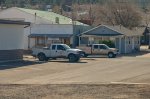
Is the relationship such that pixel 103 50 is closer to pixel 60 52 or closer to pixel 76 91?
pixel 60 52

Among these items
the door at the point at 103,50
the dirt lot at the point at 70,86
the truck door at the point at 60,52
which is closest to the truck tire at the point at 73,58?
the truck door at the point at 60,52

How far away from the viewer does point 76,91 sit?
72.0 feet

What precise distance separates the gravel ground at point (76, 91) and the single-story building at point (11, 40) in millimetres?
19234

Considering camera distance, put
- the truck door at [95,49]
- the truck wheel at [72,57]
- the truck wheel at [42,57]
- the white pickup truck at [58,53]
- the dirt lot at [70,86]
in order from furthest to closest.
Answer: the truck door at [95,49] → the truck wheel at [42,57] → the white pickup truck at [58,53] → the truck wheel at [72,57] → the dirt lot at [70,86]

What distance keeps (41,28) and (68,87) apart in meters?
43.6

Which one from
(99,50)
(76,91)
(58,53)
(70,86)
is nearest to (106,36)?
(99,50)

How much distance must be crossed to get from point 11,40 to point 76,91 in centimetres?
2430

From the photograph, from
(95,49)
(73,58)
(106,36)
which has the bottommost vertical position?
(73,58)

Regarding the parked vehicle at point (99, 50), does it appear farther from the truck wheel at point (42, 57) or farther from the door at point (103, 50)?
the truck wheel at point (42, 57)

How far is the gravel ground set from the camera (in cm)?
1998

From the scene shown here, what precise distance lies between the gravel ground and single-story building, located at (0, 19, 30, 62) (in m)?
19.2

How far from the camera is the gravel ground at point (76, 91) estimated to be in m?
20.0

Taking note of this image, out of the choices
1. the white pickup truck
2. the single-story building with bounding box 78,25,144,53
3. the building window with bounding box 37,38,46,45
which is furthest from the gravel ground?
the building window with bounding box 37,38,46,45

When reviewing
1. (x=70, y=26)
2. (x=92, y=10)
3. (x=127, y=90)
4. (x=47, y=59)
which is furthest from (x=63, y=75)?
(x=92, y=10)
